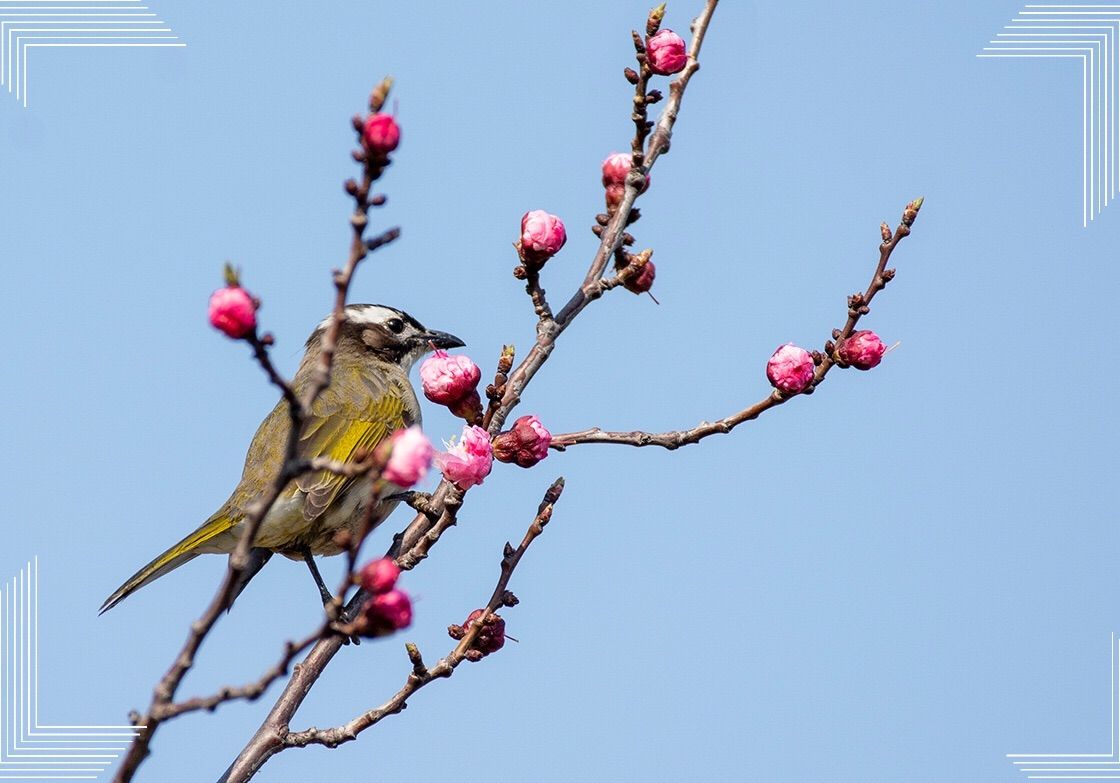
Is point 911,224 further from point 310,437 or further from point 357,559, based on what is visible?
point 310,437

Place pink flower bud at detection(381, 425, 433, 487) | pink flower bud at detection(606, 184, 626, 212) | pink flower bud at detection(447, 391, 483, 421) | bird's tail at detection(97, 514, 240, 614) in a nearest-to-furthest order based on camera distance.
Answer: pink flower bud at detection(381, 425, 433, 487) → pink flower bud at detection(447, 391, 483, 421) → pink flower bud at detection(606, 184, 626, 212) → bird's tail at detection(97, 514, 240, 614)

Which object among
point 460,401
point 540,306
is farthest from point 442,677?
point 540,306

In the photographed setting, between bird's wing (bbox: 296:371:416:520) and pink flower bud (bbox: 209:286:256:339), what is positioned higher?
pink flower bud (bbox: 209:286:256:339)

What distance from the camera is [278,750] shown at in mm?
4316

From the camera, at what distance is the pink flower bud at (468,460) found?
4.24 meters

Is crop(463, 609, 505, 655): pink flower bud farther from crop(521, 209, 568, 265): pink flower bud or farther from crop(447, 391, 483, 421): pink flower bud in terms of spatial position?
crop(521, 209, 568, 265): pink flower bud

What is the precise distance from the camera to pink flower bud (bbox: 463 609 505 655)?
4559mm

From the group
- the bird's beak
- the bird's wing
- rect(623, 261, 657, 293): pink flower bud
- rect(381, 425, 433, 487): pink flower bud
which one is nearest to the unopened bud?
rect(623, 261, 657, 293): pink flower bud

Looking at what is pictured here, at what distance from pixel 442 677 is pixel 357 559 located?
1.74 metres

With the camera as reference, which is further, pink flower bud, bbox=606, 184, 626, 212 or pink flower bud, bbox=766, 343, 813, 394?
pink flower bud, bbox=606, 184, 626, 212

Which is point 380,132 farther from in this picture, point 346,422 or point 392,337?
point 392,337

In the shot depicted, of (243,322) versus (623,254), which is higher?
(623,254)

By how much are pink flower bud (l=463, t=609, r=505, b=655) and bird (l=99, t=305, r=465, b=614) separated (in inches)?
80.1

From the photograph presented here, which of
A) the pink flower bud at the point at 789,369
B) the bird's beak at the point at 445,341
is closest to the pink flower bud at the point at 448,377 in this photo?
the pink flower bud at the point at 789,369
